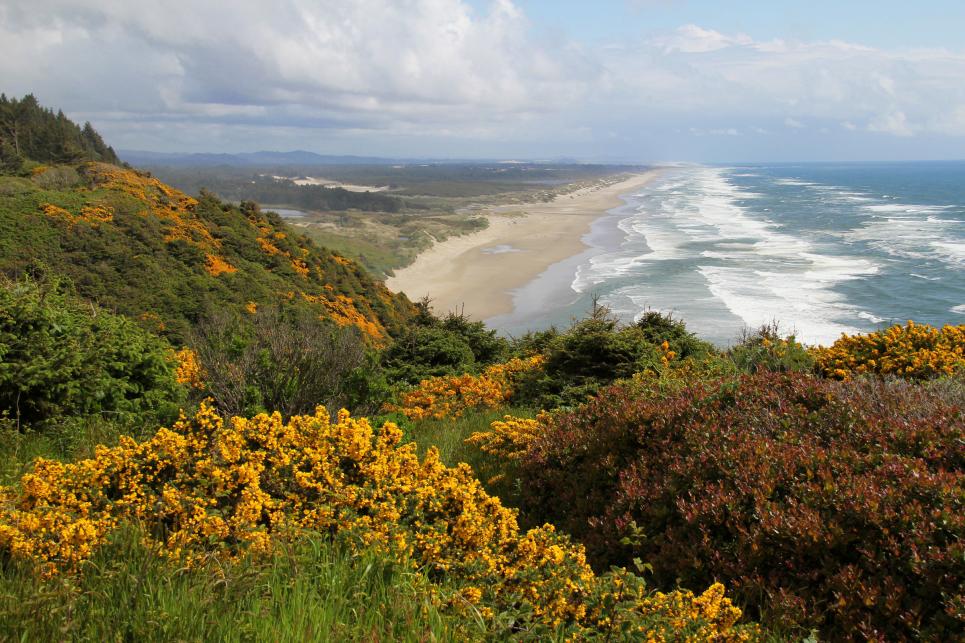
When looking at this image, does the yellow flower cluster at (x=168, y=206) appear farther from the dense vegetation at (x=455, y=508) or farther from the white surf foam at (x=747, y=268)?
the white surf foam at (x=747, y=268)

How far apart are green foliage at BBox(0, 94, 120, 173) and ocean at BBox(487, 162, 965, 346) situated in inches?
955

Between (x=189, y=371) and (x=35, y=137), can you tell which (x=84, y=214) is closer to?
(x=189, y=371)

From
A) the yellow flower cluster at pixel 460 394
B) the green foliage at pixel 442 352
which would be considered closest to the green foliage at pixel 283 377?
the yellow flower cluster at pixel 460 394

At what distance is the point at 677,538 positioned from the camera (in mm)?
3625

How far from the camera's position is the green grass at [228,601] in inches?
85.0

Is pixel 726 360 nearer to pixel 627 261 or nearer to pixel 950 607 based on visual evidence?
pixel 950 607

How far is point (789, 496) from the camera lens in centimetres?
348

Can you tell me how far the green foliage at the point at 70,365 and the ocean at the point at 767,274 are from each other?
355 inches

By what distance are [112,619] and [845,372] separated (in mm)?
7096

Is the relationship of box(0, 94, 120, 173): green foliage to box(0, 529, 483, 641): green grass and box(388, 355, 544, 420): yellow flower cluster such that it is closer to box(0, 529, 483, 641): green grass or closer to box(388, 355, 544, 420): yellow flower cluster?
box(388, 355, 544, 420): yellow flower cluster

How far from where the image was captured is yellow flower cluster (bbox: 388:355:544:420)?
29.1ft

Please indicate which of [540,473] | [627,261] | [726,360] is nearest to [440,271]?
[627,261]

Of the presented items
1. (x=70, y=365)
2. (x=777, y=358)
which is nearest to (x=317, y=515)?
(x=70, y=365)

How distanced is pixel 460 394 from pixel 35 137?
40.1 m
